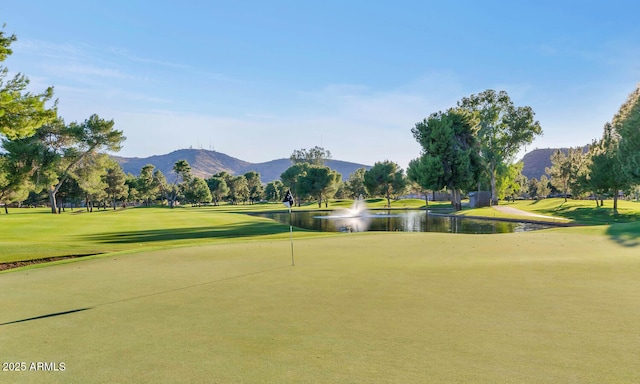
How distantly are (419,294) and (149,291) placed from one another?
6.39 meters

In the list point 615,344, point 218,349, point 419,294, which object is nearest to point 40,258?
point 218,349

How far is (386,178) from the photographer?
94375 mm

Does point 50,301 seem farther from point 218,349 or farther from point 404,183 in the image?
point 404,183

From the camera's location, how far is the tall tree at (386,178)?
94.6m

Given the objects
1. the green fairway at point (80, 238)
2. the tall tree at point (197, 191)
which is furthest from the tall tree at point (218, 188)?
the green fairway at point (80, 238)

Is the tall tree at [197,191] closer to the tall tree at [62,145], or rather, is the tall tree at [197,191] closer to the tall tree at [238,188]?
the tall tree at [238,188]

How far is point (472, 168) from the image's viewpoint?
2293 inches

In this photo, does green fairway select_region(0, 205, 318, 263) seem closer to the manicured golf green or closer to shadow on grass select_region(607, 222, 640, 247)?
the manicured golf green

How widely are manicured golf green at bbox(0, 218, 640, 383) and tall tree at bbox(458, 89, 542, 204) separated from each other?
202ft

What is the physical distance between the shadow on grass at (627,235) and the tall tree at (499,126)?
48.2m

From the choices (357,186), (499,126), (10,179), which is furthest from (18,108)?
(357,186)

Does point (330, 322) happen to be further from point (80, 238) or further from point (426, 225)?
point (426, 225)

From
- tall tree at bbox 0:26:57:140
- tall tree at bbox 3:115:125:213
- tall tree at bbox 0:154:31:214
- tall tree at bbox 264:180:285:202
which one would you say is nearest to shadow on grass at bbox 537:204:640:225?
tall tree at bbox 0:26:57:140

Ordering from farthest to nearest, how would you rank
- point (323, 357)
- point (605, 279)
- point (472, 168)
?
1. point (472, 168)
2. point (605, 279)
3. point (323, 357)
